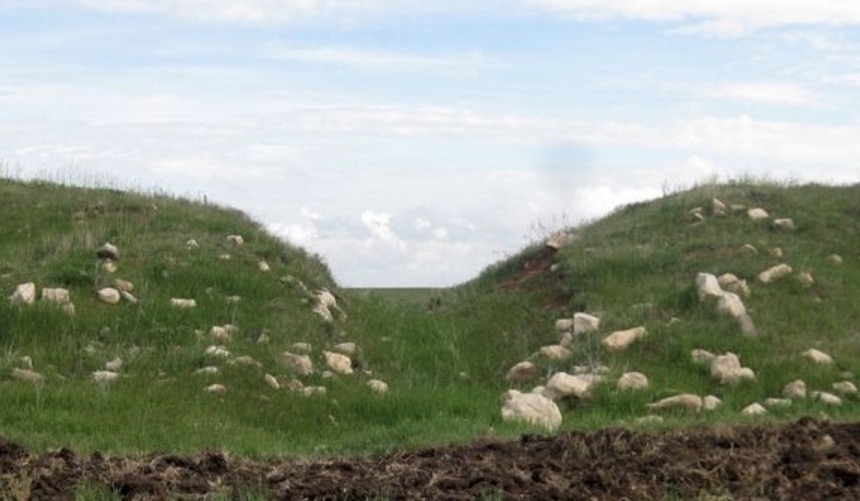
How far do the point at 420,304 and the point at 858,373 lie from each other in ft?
24.0

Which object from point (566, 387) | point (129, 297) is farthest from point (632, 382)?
point (129, 297)

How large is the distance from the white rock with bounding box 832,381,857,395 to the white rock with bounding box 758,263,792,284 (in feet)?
10.3

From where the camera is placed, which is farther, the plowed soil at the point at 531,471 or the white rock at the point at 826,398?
the white rock at the point at 826,398

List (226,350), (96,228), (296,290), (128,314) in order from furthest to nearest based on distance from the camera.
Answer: (96,228) → (296,290) → (128,314) → (226,350)

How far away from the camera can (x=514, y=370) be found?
1231cm

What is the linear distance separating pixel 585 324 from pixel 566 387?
7.58 ft

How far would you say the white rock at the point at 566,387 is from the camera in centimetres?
1094

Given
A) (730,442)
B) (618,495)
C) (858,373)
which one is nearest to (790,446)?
(730,442)

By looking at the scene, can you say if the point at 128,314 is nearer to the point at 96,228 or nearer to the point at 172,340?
the point at 172,340

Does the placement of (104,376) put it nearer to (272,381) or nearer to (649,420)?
(272,381)

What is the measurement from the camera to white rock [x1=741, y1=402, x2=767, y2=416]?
10.1 m

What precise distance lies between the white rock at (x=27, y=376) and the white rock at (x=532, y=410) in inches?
153

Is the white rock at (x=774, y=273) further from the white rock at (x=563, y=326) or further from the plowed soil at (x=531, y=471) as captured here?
the plowed soil at (x=531, y=471)

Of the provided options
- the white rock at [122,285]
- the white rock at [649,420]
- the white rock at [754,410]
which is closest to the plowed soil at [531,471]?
the white rock at [649,420]
